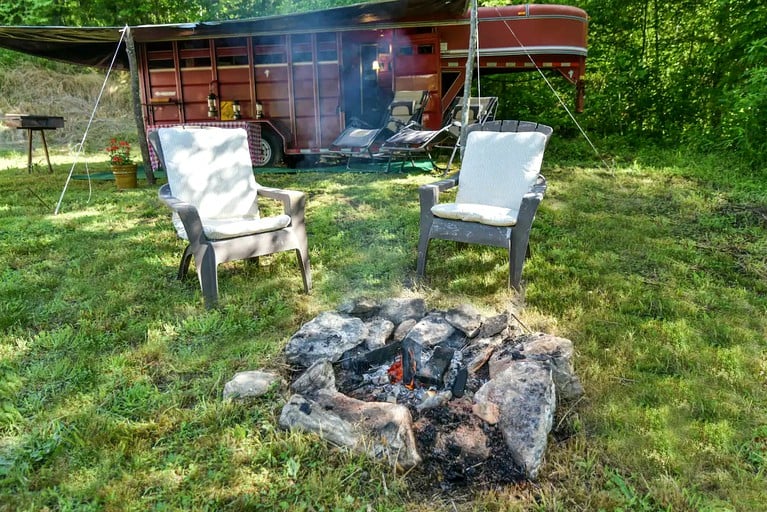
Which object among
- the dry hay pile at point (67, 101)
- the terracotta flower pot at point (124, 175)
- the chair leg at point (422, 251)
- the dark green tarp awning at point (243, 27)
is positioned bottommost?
the chair leg at point (422, 251)

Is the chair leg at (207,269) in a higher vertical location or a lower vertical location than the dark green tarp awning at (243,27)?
lower

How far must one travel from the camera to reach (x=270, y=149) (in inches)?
308

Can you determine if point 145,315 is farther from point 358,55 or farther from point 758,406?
point 358,55

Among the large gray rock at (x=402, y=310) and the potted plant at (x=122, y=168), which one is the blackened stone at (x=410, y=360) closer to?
the large gray rock at (x=402, y=310)

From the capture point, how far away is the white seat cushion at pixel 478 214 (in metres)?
2.99

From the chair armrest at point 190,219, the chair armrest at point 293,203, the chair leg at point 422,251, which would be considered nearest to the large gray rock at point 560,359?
the chair leg at point 422,251

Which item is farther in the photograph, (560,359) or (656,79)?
(656,79)

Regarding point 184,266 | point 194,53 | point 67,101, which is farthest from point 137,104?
point 67,101

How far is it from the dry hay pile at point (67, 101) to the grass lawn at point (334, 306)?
26.4 feet

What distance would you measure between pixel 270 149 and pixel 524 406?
6808 millimetres

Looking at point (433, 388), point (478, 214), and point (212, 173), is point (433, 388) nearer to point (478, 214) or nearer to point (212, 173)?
point (478, 214)

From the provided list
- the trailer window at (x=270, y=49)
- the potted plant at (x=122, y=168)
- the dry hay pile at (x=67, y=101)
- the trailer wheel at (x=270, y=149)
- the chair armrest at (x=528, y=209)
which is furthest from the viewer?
the dry hay pile at (x=67, y=101)

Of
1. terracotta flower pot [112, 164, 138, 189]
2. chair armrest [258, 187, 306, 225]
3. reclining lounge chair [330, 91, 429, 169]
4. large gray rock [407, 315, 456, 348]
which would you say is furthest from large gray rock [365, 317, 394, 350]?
terracotta flower pot [112, 164, 138, 189]

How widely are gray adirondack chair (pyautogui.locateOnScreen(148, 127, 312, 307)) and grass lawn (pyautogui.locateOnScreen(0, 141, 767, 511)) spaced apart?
0.94ft
